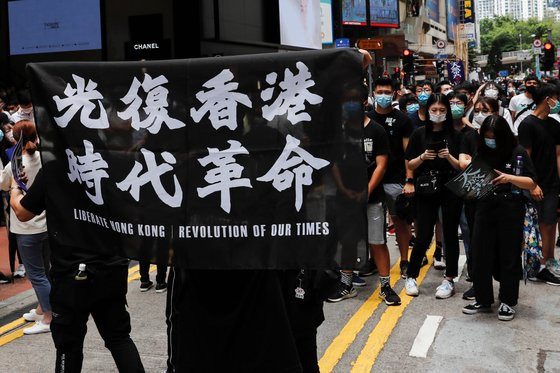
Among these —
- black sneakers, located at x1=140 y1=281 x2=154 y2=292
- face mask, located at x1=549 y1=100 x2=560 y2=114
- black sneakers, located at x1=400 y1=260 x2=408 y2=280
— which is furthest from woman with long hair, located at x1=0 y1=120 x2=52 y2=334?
face mask, located at x1=549 y1=100 x2=560 y2=114

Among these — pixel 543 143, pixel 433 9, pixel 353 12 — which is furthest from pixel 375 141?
pixel 433 9

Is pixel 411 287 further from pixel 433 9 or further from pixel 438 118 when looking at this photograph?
pixel 433 9

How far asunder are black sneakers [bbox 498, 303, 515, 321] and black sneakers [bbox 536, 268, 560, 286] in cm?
137

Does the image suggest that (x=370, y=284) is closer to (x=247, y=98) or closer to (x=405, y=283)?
(x=405, y=283)

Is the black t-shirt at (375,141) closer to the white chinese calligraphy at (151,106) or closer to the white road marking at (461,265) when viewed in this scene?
the white road marking at (461,265)

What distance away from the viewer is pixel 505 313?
610 centimetres

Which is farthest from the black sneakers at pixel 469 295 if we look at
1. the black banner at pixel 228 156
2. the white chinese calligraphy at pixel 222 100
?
the white chinese calligraphy at pixel 222 100

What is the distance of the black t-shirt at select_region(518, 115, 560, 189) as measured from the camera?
286 inches

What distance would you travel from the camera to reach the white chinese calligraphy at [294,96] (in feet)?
8.38

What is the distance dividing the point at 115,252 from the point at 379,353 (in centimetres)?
311

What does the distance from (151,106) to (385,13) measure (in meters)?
46.6

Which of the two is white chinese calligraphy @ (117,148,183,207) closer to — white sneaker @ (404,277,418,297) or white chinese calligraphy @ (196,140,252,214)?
white chinese calligraphy @ (196,140,252,214)

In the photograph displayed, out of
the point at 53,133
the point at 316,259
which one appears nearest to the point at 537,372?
the point at 316,259

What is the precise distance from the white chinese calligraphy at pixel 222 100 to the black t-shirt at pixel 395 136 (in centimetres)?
515
